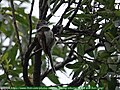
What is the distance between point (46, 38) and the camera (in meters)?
0.70

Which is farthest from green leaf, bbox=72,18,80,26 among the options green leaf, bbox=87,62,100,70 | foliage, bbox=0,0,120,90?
green leaf, bbox=87,62,100,70

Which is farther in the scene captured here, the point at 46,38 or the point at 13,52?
the point at 13,52

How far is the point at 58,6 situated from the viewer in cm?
83

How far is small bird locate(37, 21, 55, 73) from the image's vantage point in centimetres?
71

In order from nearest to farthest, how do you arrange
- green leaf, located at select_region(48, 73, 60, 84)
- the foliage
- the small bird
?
the small bird
the foliage
green leaf, located at select_region(48, 73, 60, 84)

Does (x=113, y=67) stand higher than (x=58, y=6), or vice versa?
(x=58, y=6)

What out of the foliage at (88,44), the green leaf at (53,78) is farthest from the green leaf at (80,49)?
the green leaf at (53,78)

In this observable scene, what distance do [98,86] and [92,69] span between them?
0.04m

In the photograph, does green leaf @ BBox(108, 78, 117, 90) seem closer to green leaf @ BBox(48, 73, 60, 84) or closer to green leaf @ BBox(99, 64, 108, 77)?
green leaf @ BBox(99, 64, 108, 77)

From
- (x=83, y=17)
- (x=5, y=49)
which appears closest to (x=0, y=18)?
(x=5, y=49)

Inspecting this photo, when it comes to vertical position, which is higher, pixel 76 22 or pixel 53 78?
pixel 76 22

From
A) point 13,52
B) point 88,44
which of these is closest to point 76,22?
point 88,44

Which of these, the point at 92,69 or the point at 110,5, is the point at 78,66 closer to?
the point at 92,69

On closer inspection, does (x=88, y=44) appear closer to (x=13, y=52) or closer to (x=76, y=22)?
(x=76, y=22)
